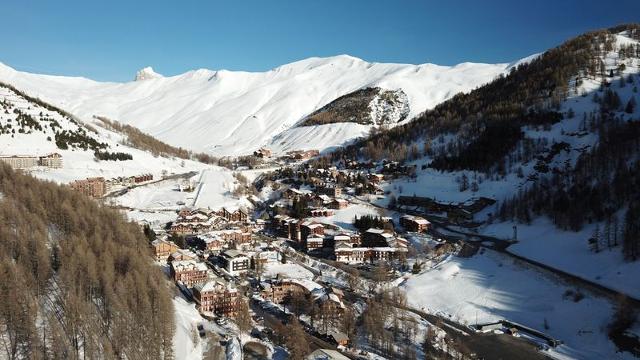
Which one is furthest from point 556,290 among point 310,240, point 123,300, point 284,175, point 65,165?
point 65,165

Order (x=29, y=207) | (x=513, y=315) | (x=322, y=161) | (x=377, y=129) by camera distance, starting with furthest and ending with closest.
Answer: (x=377, y=129) → (x=322, y=161) → (x=29, y=207) → (x=513, y=315)

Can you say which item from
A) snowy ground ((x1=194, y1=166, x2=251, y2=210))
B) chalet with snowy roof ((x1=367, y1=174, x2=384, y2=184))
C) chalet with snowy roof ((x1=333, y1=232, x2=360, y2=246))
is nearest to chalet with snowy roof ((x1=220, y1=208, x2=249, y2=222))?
snowy ground ((x1=194, y1=166, x2=251, y2=210))

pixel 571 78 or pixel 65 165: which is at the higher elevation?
pixel 571 78

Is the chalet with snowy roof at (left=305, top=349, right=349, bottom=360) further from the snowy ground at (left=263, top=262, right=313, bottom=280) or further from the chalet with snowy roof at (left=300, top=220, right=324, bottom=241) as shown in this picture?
the chalet with snowy roof at (left=300, top=220, right=324, bottom=241)

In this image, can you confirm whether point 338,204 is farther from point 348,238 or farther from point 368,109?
point 368,109

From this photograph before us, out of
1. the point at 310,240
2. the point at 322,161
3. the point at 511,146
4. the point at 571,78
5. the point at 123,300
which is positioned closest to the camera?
the point at 123,300

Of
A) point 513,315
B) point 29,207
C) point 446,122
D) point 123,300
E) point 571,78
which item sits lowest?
point 513,315

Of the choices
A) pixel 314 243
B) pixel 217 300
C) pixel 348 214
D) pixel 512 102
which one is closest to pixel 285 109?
pixel 512 102

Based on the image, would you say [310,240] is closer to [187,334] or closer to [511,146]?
[187,334]
